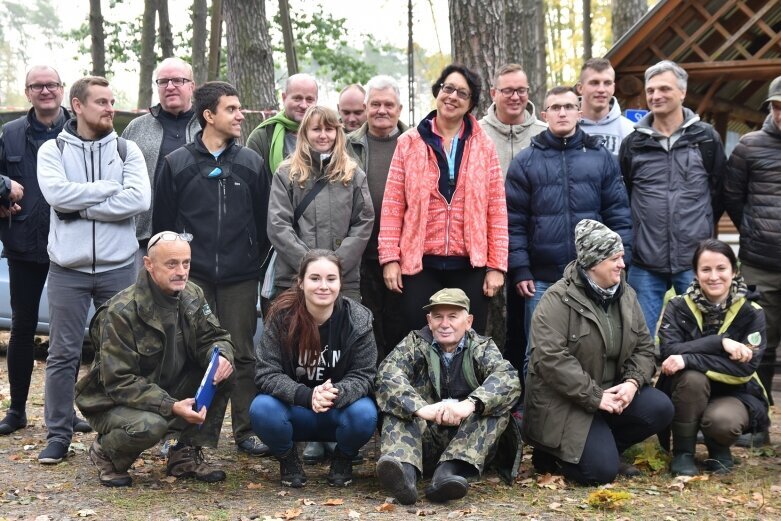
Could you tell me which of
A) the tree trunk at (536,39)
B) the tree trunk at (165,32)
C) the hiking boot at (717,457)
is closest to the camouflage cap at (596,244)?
the hiking boot at (717,457)

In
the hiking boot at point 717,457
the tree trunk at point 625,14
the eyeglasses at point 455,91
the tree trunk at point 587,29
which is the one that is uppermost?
the tree trunk at point 587,29

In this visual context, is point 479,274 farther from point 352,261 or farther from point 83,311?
point 83,311

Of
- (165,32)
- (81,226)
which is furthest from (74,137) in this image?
(165,32)

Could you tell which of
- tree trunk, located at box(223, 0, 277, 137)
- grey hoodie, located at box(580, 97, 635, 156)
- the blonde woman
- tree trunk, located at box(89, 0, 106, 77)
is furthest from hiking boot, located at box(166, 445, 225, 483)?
tree trunk, located at box(89, 0, 106, 77)

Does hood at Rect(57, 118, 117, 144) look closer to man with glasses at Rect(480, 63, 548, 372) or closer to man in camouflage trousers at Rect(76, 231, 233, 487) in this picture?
man in camouflage trousers at Rect(76, 231, 233, 487)

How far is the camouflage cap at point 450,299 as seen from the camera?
5.27 metres

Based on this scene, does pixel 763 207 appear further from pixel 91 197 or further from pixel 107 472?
pixel 107 472

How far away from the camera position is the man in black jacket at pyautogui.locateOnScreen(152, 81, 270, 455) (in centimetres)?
572

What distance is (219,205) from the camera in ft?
18.8

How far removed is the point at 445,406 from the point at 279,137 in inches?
90.2

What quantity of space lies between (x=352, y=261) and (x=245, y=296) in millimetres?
715

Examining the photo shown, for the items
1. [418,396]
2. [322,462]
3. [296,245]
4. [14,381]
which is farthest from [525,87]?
[14,381]

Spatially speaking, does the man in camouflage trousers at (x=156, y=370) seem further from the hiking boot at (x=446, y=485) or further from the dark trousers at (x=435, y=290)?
the hiking boot at (x=446, y=485)

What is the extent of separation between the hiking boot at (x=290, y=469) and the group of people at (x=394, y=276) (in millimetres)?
14
